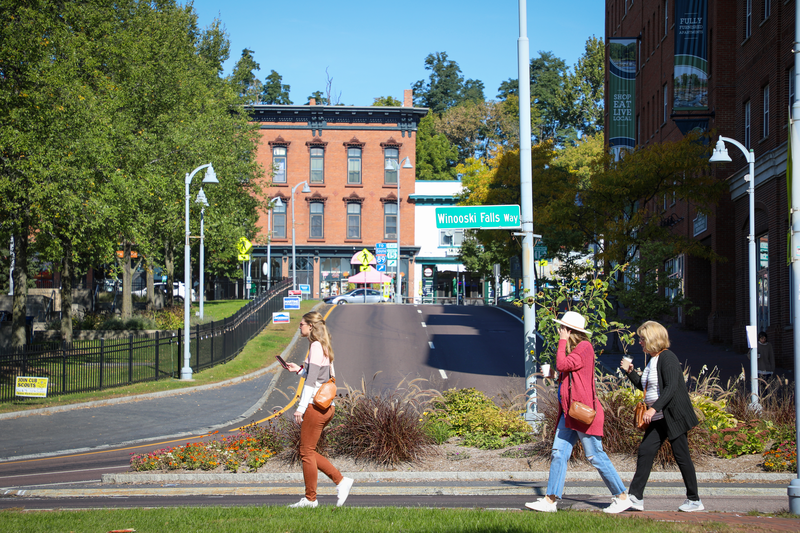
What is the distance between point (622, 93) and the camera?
43438mm

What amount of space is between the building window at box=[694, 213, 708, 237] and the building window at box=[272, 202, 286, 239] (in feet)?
126

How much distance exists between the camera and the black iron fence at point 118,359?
20.4 metres

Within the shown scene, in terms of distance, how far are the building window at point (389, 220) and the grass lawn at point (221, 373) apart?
24.6 m

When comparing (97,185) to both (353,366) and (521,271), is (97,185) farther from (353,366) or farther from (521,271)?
(521,271)

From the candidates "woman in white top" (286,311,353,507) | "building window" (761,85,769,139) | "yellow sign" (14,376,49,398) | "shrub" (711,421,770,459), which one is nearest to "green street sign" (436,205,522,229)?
"shrub" (711,421,770,459)

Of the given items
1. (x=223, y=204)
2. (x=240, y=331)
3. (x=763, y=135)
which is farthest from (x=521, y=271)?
(x=223, y=204)

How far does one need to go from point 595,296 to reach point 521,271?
6.38 feet

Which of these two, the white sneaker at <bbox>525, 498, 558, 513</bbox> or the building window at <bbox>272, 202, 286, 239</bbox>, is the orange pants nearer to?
the white sneaker at <bbox>525, 498, 558, 513</bbox>

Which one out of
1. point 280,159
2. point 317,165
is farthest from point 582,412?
point 280,159

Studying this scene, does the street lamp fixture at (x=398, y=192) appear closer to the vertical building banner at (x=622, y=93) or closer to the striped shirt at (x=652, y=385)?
the vertical building banner at (x=622, y=93)

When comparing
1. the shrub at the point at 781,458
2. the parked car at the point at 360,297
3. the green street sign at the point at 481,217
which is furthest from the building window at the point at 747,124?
the parked car at the point at 360,297

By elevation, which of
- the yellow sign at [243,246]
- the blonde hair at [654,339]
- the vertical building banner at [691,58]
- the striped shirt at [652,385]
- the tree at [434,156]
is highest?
the tree at [434,156]

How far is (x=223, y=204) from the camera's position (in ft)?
123

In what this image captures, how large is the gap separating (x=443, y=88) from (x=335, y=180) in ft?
150
